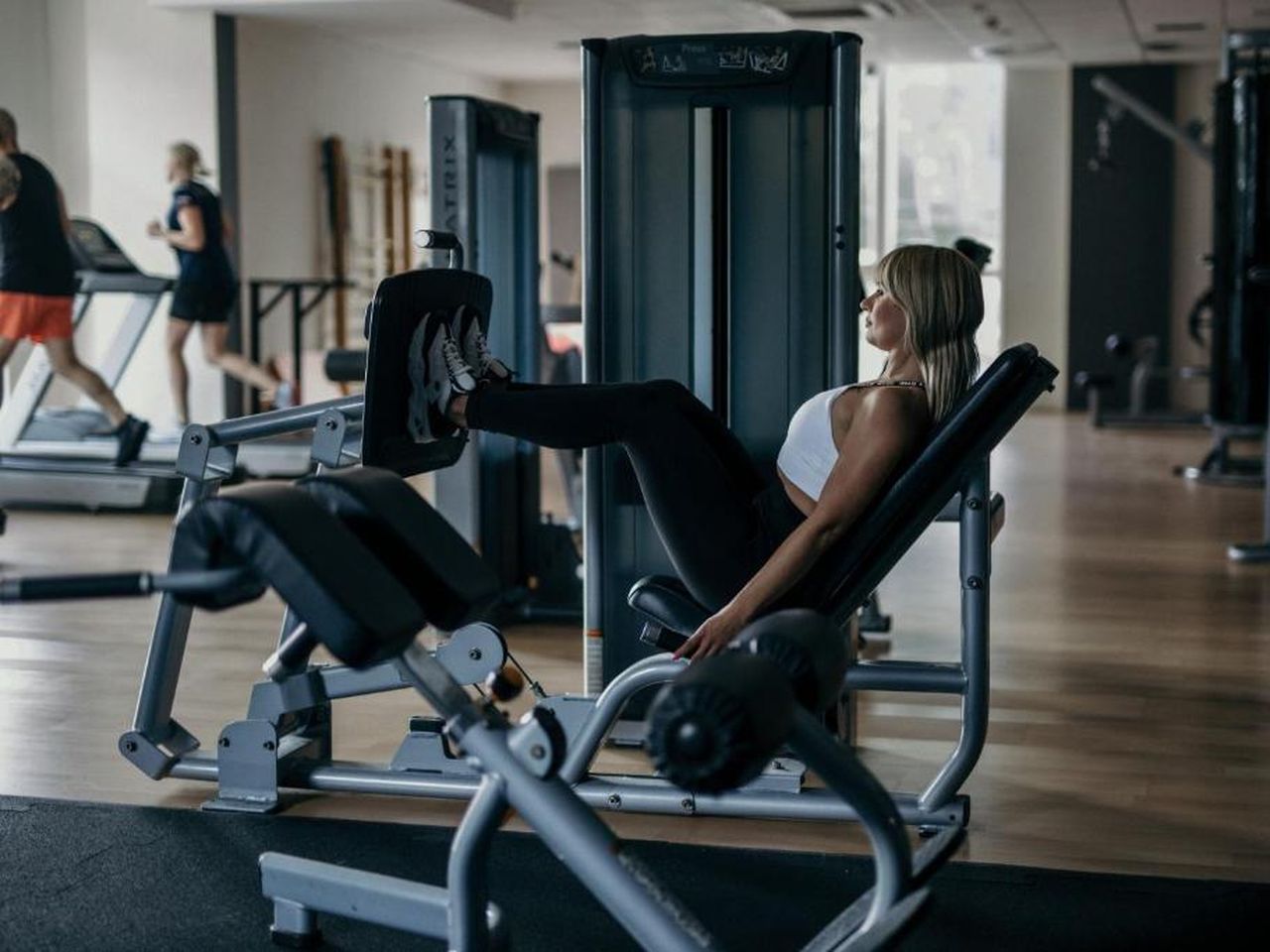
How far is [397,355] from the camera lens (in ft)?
8.50

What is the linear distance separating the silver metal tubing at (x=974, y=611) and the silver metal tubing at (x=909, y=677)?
2 cm

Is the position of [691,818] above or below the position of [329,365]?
below

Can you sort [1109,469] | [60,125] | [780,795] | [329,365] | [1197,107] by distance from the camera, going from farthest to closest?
1. [1197,107]
2. [60,125]
3. [1109,469]
4. [329,365]
5. [780,795]

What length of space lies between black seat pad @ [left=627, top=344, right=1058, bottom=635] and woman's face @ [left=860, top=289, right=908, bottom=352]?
23cm

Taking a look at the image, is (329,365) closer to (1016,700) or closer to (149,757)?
(149,757)

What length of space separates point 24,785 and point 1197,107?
31.7 ft

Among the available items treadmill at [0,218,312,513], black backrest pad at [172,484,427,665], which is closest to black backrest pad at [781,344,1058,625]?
black backrest pad at [172,484,427,665]

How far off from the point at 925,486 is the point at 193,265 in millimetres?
5009

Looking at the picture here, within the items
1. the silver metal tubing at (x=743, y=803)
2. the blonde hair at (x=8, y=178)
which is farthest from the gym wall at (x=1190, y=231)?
the silver metal tubing at (x=743, y=803)

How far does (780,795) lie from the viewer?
262cm

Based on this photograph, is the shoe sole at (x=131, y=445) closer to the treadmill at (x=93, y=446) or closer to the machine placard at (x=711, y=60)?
the treadmill at (x=93, y=446)

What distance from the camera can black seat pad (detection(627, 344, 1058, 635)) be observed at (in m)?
2.29

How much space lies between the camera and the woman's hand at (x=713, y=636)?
2.34 meters

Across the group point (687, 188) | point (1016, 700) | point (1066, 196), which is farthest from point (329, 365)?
point (1066, 196)
